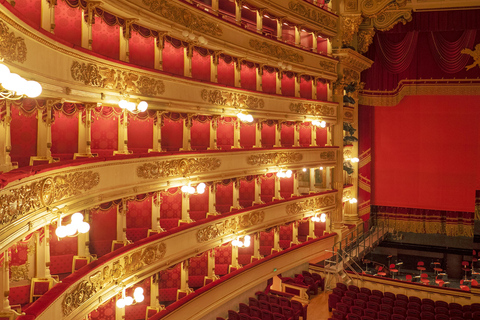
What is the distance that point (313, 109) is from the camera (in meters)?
18.1

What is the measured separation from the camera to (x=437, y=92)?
2039 centimetres

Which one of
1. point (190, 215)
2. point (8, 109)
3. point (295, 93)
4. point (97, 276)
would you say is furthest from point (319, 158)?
point (8, 109)

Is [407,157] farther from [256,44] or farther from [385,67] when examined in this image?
[256,44]

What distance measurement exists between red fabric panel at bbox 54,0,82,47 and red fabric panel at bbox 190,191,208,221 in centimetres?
613

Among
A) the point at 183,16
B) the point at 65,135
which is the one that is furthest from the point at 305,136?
the point at 65,135

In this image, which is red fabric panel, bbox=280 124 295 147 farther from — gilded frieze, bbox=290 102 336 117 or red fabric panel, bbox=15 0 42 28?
red fabric panel, bbox=15 0 42 28

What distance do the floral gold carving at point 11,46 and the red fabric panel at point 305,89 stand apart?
44.3 ft

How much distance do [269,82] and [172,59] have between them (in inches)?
206

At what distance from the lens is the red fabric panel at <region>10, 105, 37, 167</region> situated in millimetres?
7591

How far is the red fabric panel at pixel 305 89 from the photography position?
18.5 meters

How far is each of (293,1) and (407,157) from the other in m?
9.19

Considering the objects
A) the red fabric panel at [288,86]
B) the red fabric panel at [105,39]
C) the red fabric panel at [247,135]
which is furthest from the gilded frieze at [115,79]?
the red fabric panel at [288,86]

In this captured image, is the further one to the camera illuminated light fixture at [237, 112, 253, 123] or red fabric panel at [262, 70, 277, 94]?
red fabric panel at [262, 70, 277, 94]

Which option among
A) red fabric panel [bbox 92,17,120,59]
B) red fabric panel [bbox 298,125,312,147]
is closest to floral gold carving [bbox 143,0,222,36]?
red fabric panel [bbox 92,17,120,59]
